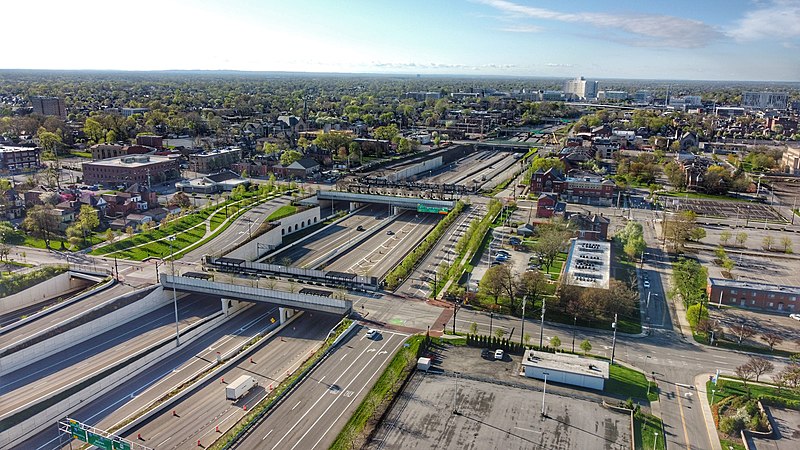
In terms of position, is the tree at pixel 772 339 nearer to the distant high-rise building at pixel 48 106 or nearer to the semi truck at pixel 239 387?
the semi truck at pixel 239 387

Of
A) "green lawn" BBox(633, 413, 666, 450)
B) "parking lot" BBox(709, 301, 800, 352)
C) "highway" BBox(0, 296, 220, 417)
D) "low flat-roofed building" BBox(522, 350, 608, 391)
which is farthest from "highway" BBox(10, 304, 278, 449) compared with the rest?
"parking lot" BBox(709, 301, 800, 352)

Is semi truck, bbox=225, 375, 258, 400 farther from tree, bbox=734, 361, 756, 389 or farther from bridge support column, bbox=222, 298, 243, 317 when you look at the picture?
tree, bbox=734, 361, 756, 389

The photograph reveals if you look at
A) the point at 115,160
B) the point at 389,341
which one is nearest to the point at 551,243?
the point at 389,341

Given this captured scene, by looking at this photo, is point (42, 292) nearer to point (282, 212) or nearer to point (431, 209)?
point (282, 212)

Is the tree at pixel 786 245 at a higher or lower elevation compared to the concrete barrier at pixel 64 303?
higher

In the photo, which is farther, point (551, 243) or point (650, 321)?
point (551, 243)

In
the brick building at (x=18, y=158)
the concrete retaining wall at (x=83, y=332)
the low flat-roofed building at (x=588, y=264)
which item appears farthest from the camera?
the brick building at (x=18, y=158)

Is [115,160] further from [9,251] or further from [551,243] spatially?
[551,243]

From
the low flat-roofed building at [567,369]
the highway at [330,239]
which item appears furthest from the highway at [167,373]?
the low flat-roofed building at [567,369]
